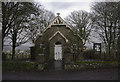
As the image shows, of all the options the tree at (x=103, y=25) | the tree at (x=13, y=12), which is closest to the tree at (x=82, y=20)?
the tree at (x=103, y=25)

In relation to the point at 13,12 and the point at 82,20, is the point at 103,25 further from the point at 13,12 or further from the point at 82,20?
the point at 13,12

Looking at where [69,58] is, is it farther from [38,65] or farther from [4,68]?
[4,68]

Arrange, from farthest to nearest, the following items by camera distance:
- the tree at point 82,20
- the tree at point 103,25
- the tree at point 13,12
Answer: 1. the tree at point 82,20
2. the tree at point 103,25
3. the tree at point 13,12

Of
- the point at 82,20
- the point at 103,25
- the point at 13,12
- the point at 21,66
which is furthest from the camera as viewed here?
the point at 82,20

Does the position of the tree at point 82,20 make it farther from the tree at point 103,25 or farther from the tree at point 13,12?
the tree at point 13,12

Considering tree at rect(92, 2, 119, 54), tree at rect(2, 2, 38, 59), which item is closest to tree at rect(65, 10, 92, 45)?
tree at rect(92, 2, 119, 54)

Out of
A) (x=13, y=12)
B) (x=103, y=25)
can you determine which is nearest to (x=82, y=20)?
(x=103, y=25)

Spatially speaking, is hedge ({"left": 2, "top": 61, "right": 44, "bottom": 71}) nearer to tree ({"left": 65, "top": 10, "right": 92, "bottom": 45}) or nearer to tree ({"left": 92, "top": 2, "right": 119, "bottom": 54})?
tree ({"left": 92, "top": 2, "right": 119, "bottom": 54})

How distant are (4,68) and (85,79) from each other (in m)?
6.40

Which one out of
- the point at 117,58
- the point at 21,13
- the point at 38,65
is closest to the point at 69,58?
the point at 38,65

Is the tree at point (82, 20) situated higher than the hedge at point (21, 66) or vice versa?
the tree at point (82, 20)

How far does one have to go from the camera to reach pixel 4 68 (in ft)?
34.7

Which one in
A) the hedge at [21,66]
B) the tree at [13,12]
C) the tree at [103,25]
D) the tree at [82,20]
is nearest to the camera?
the hedge at [21,66]

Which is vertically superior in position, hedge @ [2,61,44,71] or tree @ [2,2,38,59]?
tree @ [2,2,38,59]
